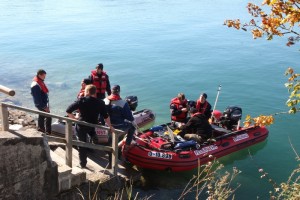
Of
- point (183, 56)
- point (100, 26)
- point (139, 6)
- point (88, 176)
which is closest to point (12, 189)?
point (88, 176)

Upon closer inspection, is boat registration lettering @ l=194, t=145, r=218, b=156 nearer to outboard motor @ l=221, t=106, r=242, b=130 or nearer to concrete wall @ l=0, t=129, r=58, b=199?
outboard motor @ l=221, t=106, r=242, b=130

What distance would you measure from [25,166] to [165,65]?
1953cm

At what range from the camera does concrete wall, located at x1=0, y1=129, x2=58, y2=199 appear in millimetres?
5035

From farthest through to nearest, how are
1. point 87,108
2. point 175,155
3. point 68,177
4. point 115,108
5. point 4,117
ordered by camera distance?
point 175,155, point 115,108, point 87,108, point 68,177, point 4,117

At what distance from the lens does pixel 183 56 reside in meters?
26.7

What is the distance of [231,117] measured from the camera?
12148 millimetres

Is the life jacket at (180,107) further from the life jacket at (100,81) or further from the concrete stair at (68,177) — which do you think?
the concrete stair at (68,177)

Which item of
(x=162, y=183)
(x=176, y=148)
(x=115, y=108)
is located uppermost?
(x=115, y=108)

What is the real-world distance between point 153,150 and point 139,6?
47232 millimetres

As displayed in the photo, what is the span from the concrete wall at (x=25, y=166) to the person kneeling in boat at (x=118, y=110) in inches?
99.7

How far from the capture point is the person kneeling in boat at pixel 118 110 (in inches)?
317

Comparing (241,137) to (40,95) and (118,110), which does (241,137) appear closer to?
(118,110)

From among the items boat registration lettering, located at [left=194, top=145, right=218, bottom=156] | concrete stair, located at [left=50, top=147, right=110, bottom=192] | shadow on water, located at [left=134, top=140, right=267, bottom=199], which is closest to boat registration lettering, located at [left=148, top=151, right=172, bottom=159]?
shadow on water, located at [left=134, top=140, right=267, bottom=199]

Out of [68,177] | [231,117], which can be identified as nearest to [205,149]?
[231,117]
